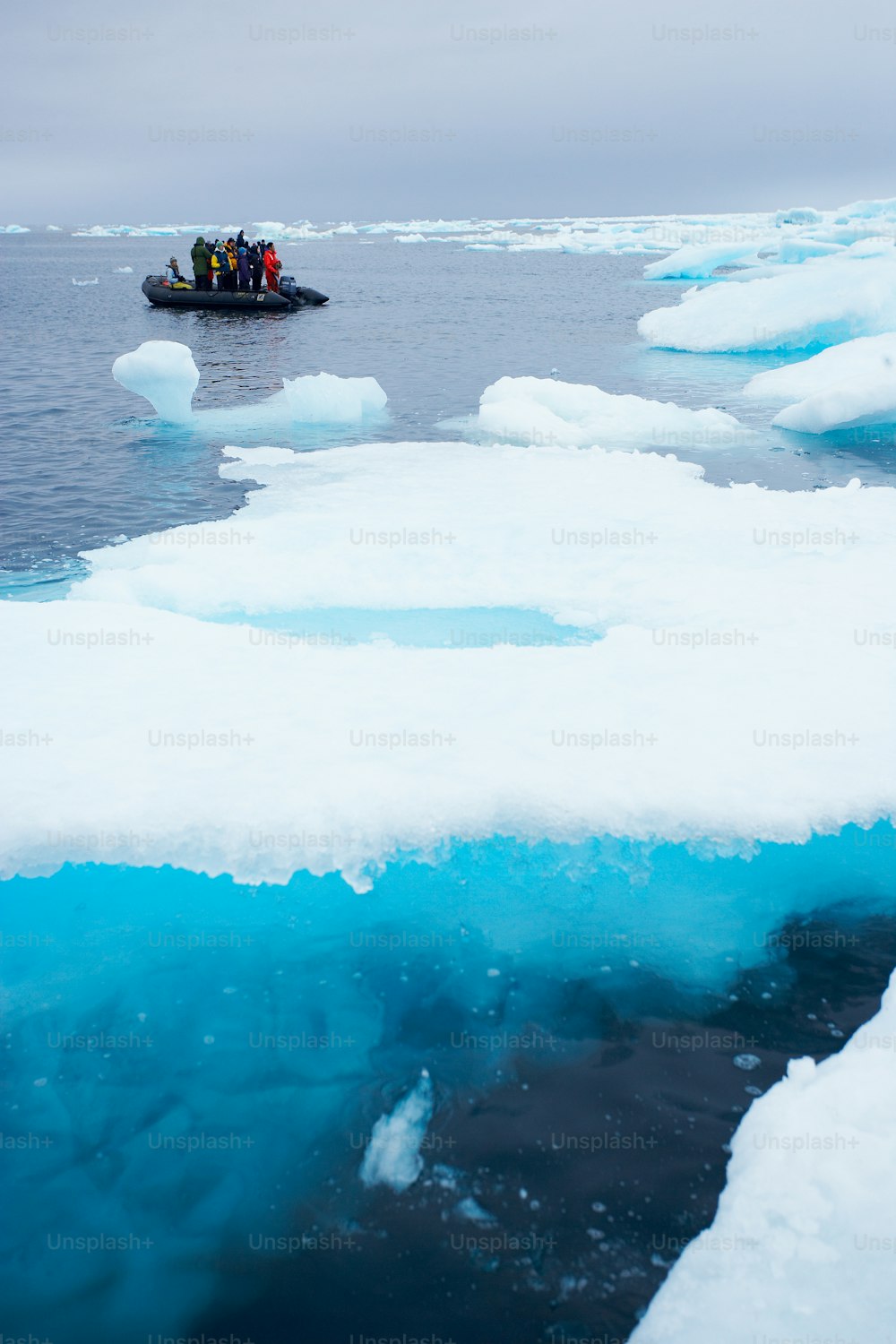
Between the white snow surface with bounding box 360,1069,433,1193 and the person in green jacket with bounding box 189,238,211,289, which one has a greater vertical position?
the person in green jacket with bounding box 189,238,211,289

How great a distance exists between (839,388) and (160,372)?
10.1m

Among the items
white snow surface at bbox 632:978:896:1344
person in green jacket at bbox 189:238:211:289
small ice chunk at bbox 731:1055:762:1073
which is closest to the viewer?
white snow surface at bbox 632:978:896:1344

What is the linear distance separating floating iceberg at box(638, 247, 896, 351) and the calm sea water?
595mm

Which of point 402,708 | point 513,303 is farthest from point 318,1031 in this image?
point 513,303

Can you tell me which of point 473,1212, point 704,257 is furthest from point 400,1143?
point 704,257

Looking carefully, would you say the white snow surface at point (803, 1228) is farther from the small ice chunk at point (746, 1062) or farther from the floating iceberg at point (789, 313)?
the floating iceberg at point (789, 313)

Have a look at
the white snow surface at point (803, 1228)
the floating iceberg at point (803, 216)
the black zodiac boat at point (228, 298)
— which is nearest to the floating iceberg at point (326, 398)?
the white snow surface at point (803, 1228)

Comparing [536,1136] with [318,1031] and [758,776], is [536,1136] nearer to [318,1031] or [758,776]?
[318,1031]

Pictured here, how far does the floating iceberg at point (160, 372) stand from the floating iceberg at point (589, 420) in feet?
14.8

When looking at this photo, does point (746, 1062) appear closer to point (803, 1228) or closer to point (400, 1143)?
point (803, 1228)

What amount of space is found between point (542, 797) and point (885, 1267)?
2.08 metres

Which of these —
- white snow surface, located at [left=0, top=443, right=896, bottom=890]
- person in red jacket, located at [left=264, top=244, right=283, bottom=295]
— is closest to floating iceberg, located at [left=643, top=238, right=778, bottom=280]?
person in red jacket, located at [left=264, top=244, right=283, bottom=295]

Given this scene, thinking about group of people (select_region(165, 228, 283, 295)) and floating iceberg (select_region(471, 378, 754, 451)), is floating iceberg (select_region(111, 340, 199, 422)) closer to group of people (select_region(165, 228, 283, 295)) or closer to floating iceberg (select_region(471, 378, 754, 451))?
floating iceberg (select_region(471, 378, 754, 451))

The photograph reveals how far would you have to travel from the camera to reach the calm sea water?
1063cm
